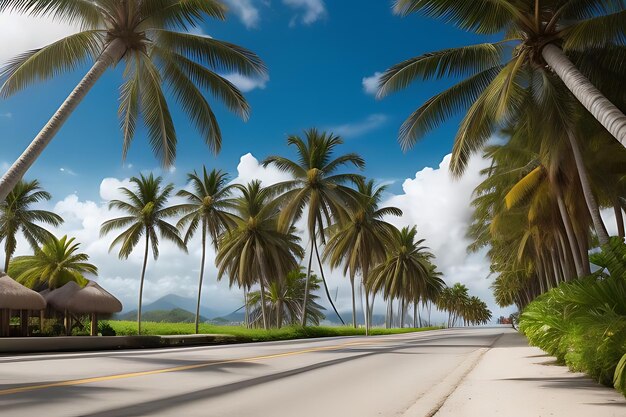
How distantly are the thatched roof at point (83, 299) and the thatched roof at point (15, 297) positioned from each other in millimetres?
2565

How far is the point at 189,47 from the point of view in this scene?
1677 cm

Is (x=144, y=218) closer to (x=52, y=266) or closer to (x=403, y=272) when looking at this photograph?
(x=52, y=266)

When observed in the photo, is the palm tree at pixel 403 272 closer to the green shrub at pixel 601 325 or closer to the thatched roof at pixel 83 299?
the thatched roof at pixel 83 299

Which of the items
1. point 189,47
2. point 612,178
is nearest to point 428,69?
point 189,47

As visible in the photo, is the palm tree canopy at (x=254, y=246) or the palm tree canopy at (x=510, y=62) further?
the palm tree canopy at (x=254, y=246)

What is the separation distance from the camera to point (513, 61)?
13461 millimetres

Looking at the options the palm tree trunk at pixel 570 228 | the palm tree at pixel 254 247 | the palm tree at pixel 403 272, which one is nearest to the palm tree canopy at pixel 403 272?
the palm tree at pixel 403 272

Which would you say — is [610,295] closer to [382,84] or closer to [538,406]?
[538,406]

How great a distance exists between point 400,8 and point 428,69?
2.99m

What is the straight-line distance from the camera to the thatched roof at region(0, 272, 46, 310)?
23.4 metres

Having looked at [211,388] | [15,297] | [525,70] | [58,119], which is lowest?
[211,388]

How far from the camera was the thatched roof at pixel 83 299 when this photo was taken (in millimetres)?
27766

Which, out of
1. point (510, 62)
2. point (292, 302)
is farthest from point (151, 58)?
point (292, 302)

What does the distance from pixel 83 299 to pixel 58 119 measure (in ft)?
54.4
